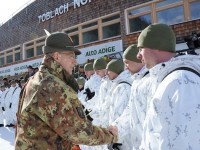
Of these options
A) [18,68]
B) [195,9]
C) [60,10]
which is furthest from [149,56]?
[18,68]

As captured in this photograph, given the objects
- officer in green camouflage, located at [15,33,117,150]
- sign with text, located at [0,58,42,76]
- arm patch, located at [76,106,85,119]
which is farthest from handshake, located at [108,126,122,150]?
sign with text, located at [0,58,42,76]

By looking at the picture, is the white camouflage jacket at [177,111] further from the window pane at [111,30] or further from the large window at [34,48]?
the large window at [34,48]

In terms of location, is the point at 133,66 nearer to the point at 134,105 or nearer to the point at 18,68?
the point at 134,105

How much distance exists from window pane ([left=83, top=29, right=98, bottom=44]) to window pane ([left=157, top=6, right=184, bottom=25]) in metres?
3.76

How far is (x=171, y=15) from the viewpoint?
35.2 ft

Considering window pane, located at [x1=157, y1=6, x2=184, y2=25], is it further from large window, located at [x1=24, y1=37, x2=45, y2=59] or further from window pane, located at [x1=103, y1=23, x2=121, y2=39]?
large window, located at [x1=24, y1=37, x2=45, y2=59]

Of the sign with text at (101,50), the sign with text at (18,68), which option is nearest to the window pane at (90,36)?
the sign with text at (101,50)

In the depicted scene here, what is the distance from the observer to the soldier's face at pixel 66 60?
2369mm

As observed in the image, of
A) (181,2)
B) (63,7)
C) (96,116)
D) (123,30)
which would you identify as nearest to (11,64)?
(63,7)

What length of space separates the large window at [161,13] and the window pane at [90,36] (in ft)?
7.47

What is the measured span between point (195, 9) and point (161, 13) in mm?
1511

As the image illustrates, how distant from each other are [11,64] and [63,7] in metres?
7.58

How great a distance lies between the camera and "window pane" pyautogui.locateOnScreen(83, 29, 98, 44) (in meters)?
13.9

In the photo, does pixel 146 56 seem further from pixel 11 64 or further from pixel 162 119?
pixel 11 64
